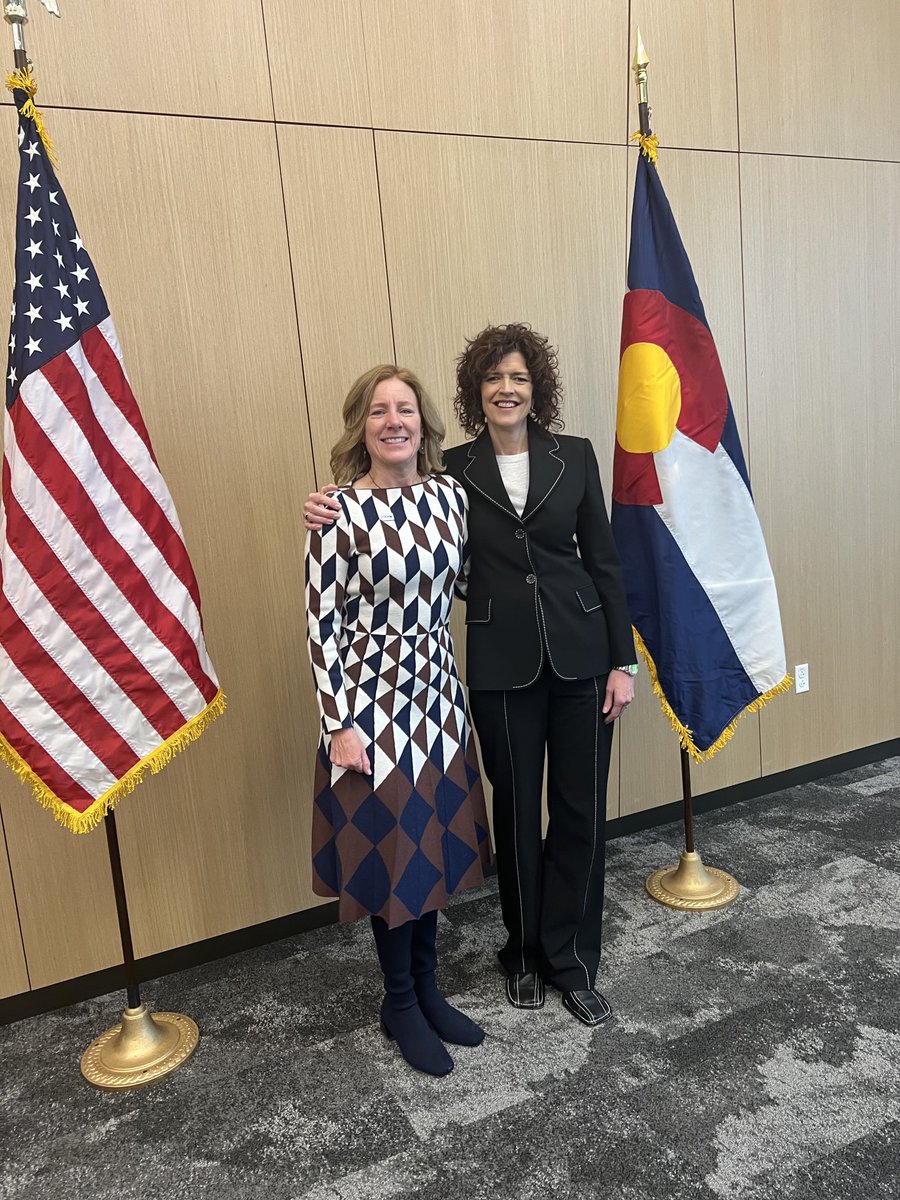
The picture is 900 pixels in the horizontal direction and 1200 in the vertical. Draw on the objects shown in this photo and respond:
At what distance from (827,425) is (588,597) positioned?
2.04m

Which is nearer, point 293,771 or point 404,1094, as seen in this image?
point 404,1094

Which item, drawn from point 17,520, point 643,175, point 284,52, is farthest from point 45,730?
point 643,175

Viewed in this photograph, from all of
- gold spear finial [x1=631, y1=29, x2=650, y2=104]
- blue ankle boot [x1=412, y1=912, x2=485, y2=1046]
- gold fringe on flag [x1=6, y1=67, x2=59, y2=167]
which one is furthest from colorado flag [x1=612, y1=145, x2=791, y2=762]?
gold fringe on flag [x1=6, y1=67, x2=59, y2=167]

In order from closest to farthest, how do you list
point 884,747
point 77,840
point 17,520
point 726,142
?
point 17,520
point 77,840
point 726,142
point 884,747

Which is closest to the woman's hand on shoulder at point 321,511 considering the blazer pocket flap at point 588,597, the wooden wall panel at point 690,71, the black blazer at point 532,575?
the black blazer at point 532,575

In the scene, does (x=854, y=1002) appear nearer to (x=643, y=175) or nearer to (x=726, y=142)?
(x=643, y=175)

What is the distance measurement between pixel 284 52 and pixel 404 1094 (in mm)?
2835

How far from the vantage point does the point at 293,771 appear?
9.16 feet

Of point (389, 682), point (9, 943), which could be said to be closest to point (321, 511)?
point (389, 682)

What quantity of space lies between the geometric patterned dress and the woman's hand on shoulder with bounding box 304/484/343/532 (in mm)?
16

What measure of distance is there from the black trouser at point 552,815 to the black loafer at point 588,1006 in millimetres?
25

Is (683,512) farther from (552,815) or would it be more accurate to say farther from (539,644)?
(552,815)

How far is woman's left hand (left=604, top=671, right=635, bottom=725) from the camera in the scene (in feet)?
7.38

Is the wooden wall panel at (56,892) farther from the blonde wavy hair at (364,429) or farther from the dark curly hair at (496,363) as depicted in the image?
the dark curly hair at (496,363)
